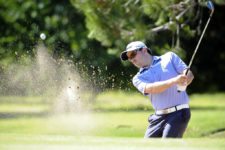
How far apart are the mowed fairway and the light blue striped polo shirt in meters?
0.51

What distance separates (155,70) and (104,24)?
6.19 meters

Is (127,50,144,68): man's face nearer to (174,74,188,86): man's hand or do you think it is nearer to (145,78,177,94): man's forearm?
(145,78,177,94): man's forearm

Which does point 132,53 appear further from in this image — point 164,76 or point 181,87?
point 181,87

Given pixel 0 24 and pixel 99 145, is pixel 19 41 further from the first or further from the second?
pixel 99 145

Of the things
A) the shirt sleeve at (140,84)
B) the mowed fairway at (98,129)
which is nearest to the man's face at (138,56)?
the shirt sleeve at (140,84)

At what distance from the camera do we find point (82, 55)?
19.9 meters

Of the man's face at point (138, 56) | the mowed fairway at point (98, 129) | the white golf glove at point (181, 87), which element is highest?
the man's face at point (138, 56)

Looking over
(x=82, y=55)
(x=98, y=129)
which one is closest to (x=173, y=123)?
(x=98, y=129)

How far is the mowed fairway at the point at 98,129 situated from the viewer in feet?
21.4

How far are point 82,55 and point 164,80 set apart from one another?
467 inches

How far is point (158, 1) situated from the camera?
500 inches

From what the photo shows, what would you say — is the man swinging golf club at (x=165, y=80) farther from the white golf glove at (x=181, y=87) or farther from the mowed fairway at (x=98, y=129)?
the mowed fairway at (x=98, y=129)

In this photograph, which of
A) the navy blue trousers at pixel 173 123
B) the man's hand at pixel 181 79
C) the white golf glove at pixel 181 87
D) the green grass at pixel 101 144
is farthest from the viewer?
the navy blue trousers at pixel 173 123

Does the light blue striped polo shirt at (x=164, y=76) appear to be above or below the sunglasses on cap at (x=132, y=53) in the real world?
below
